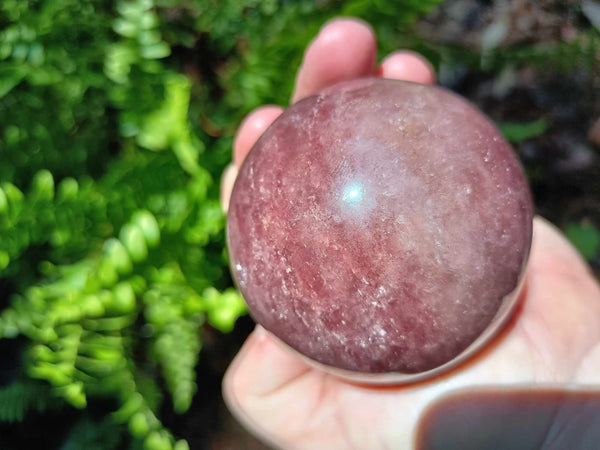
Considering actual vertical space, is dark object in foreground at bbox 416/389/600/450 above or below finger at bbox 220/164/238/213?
below

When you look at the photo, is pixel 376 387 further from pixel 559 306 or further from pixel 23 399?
pixel 23 399

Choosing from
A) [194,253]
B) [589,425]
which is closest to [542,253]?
[589,425]

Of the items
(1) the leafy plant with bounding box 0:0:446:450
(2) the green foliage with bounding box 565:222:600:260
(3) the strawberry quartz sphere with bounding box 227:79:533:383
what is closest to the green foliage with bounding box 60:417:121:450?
(1) the leafy plant with bounding box 0:0:446:450

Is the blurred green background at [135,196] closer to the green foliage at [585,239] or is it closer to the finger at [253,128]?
the green foliage at [585,239]

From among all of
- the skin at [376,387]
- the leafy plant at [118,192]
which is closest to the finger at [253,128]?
the skin at [376,387]

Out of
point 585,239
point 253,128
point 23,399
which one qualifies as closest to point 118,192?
point 253,128

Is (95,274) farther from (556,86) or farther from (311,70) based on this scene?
(556,86)

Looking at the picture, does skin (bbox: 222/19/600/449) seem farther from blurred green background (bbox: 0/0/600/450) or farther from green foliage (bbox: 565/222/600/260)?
green foliage (bbox: 565/222/600/260)
